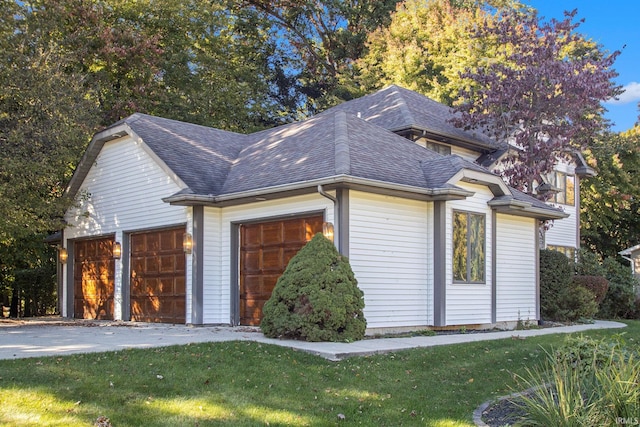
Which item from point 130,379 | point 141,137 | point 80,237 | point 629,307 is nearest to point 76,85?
point 141,137

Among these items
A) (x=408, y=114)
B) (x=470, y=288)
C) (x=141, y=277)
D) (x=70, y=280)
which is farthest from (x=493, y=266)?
(x=70, y=280)

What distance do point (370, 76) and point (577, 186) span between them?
422 inches

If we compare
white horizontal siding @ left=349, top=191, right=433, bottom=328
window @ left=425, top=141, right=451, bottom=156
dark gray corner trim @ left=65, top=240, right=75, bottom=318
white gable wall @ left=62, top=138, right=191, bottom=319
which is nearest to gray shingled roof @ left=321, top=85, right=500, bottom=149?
window @ left=425, top=141, right=451, bottom=156

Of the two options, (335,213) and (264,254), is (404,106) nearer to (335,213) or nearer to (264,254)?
(264,254)

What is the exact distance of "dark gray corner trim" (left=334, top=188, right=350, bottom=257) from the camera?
12.2 metres

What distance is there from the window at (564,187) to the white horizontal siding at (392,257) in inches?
546

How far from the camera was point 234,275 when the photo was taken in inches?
573

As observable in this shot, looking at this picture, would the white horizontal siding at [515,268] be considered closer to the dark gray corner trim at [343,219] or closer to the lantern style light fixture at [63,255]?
the dark gray corner trim at [343,219]

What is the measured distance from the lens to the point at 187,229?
14852 mm

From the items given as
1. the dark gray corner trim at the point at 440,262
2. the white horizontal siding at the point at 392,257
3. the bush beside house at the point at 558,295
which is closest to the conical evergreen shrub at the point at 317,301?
the white horizontal siding at the point at 392,257

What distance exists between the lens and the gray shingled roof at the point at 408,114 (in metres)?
18.6

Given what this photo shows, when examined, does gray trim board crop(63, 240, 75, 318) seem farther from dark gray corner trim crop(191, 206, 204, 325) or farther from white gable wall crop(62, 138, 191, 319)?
A: dark gray corner trim crop(191, 206, 204, 325)

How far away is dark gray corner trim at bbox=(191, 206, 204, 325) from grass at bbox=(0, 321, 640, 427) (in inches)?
189

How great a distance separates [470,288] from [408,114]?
20.6ft
